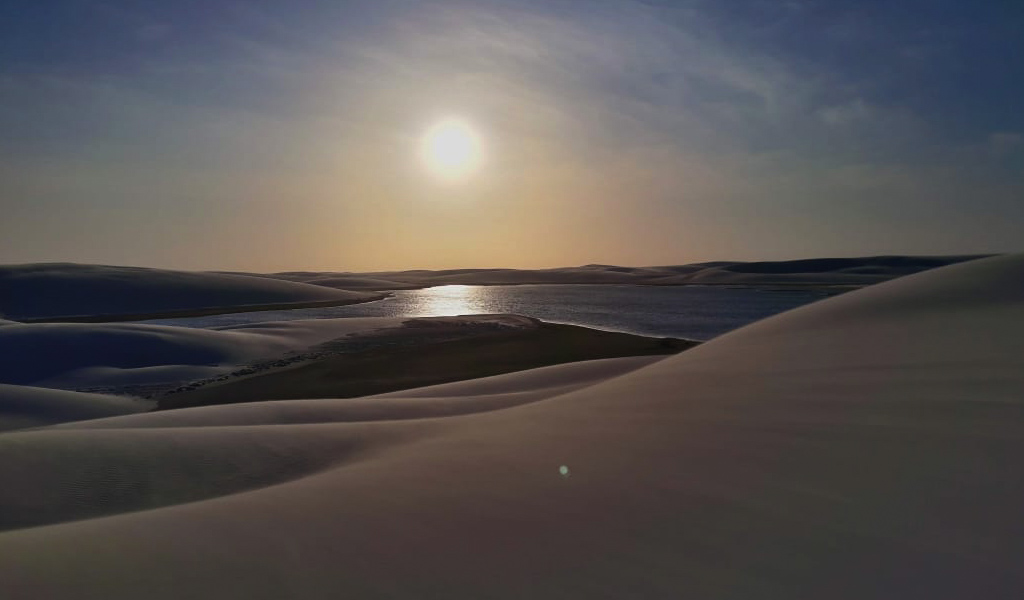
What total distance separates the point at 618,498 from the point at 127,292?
2539 inches

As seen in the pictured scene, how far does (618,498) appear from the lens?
4199 mm

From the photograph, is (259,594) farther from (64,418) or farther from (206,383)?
(206,383)

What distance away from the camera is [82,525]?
4820 mm

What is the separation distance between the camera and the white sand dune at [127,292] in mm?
54344

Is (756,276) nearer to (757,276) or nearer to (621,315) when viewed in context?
(757,276)

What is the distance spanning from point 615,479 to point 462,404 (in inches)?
325

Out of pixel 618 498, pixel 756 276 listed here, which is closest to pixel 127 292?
pixel 618 498

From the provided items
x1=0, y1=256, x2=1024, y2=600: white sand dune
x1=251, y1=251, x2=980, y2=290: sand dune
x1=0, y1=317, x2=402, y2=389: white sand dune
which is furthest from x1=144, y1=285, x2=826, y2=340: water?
x1=251, y1=251, x2=980, y2=290: sand dune

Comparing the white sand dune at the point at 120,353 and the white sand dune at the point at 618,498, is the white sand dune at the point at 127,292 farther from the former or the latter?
the white sand dune at the point at 618,498

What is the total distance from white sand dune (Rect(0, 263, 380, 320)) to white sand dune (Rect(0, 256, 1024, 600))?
5366cm

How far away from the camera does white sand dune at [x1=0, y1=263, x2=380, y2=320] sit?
5434 cm

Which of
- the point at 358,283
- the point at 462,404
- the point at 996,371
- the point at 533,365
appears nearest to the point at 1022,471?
the point at 996,371

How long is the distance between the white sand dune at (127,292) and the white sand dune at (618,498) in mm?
53660

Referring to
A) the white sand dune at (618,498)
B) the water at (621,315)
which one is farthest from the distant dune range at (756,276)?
the white sand dune at (618,498)
